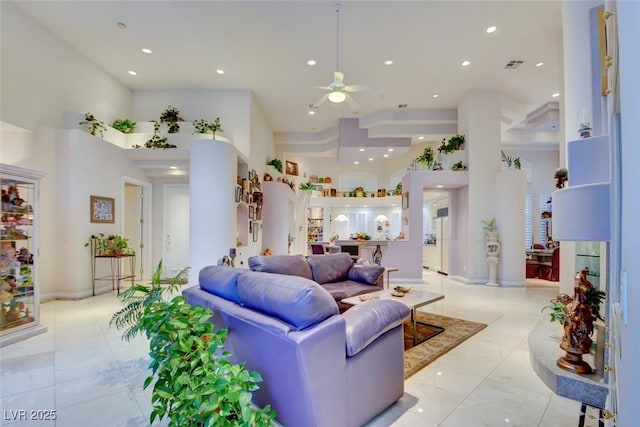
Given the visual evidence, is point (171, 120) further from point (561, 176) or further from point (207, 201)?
point (561, 176)

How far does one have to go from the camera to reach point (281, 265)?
12.9 feet

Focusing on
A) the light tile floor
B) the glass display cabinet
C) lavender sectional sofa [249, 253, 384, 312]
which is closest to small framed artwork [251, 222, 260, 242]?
lavender sectional sofa [249, 253, 384, 312]

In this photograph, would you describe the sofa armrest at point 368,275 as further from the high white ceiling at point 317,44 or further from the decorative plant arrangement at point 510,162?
the decorative plant arrangement at point 510,162

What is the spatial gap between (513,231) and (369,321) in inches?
248

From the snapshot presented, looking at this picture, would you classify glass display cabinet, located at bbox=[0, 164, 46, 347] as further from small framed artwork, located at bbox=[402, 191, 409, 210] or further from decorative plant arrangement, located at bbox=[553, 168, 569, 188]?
small framed artwork, located at bbox=[402, 191, 409, 210]

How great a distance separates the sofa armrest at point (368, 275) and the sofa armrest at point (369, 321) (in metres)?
2.31

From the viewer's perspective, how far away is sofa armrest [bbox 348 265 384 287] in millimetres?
4441

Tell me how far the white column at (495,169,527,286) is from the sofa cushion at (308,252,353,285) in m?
4.18

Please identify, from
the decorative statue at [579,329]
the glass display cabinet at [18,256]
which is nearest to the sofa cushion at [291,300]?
the decorative statue at [579,329]

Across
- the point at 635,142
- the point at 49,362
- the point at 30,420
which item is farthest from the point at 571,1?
the point at 49,362

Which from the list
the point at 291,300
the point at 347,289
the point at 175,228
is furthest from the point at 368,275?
the point at 175,228

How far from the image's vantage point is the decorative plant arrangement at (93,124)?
18.2 feet

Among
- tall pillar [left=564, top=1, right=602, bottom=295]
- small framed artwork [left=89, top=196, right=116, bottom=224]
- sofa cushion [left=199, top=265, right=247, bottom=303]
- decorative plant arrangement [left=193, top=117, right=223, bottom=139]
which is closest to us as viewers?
sofa cushion [left=199, top=265, right=247, bottom=303]

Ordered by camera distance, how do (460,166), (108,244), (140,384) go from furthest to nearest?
(460,166)
(108,244)
(140,384)
